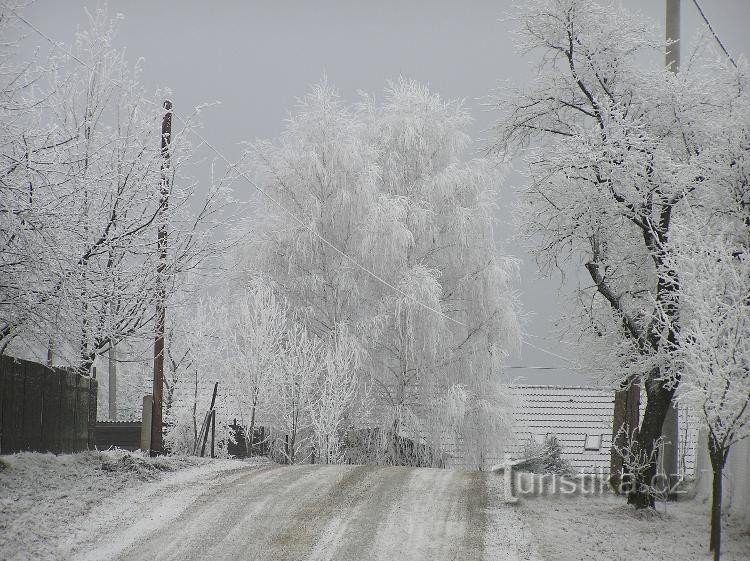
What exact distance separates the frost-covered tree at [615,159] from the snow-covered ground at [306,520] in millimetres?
1583

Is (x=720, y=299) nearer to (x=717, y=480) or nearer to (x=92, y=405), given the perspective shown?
(x=717, y=480)

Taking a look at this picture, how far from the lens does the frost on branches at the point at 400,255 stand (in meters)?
20.6

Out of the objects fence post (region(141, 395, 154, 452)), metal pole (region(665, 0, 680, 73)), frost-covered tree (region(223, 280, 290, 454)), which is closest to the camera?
metal pole (region(665, 0, 680, 73))

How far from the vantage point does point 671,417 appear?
534 inches

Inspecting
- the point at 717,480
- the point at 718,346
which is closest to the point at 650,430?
the point at 717,480

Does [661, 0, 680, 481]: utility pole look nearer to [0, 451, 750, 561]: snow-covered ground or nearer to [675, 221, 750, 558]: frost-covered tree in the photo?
[0, 451, 750, 561]: snow-covered ground

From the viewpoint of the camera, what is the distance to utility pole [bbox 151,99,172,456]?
46.8 ft

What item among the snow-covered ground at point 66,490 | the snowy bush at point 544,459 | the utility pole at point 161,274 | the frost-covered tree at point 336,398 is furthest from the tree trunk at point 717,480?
the frost-covered tree at point 336,398

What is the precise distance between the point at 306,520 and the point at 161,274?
4.95 meters

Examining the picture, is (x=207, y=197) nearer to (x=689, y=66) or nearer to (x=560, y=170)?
(x=560, y=170)

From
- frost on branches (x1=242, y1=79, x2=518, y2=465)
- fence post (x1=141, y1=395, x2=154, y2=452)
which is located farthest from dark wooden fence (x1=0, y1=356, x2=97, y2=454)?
frost on branches (x1=242, y1=79, x2=518, y2=465)

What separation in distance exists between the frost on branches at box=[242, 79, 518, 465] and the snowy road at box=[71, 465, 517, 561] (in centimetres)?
651

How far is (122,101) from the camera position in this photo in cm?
1568

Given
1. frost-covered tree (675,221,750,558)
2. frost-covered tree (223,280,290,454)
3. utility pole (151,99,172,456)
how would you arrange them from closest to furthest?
1. frost-covered tree (675,221,750,558)
2. utility pole (151,99,172,456)
3. frost-covered tree (223,280,290,454)
